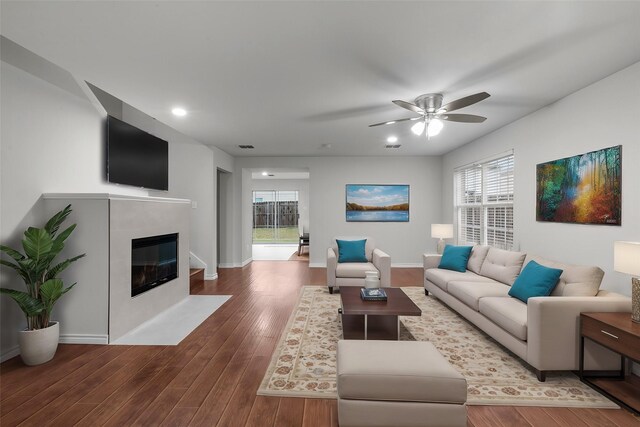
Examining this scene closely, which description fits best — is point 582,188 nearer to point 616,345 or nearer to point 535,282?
point 535,282

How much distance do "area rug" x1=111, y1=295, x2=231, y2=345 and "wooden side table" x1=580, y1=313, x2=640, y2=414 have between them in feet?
11.7

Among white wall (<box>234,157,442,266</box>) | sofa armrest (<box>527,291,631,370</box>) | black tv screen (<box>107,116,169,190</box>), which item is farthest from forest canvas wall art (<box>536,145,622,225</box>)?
black tv screen (<box>107,116,169,190</box>)

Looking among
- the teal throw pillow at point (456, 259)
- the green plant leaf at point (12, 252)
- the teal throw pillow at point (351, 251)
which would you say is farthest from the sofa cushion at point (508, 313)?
the green plant leaf at point (12, 252)

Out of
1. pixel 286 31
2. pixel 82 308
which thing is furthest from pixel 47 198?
pixel 286 31

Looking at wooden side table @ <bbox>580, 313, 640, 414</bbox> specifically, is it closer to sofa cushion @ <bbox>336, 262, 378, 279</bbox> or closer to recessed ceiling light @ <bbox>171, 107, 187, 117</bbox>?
sofa cushion @ <bbox>336, 262, 378, 279</bbox>

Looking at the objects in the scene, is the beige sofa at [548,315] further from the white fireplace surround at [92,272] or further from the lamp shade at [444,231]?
the white fireplace surround at [92,272]

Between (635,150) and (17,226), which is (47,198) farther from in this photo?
(635,150)

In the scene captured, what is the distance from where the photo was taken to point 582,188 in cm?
317

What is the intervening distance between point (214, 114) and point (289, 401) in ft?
11.2

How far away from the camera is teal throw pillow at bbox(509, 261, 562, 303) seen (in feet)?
9.24

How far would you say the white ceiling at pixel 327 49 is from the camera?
1942 mm

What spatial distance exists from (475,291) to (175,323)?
3447mm

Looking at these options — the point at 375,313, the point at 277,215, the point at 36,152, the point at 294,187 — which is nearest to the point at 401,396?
the point at 375,313

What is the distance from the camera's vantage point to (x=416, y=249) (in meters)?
7.08
